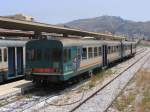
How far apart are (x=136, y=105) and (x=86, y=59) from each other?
8.56m

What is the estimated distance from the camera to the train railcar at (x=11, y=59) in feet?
68.9

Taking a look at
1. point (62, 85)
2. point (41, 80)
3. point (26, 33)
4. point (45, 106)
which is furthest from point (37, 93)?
point (26, 33)

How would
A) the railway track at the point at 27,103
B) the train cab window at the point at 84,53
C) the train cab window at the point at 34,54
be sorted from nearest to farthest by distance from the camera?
1. the railway track at the point at 27,103
2. the train cab window at the point at 34,54
3. the train cab window at the point at 84,53

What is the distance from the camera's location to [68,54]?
64.0 feet

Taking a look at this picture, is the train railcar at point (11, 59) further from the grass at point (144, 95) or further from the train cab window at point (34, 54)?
the grass at point (144, 95)

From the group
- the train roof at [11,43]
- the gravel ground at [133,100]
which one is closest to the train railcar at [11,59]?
the train roof at [11,43]

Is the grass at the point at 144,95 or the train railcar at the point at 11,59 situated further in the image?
the train railcar at the point at 11,59

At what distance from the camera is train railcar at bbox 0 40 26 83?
2100cm

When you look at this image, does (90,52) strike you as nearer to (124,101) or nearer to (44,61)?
(44,61)

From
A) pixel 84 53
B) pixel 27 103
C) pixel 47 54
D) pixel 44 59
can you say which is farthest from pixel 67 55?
pixel 27 103

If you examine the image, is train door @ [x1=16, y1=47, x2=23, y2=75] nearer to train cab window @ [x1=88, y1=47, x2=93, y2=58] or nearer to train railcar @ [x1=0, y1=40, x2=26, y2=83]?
train railcar @ [x1=0, y1=40, x2=26, y2=83]

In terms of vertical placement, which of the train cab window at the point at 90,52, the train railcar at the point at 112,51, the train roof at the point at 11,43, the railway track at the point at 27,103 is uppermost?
the train roof at the point at 11,43

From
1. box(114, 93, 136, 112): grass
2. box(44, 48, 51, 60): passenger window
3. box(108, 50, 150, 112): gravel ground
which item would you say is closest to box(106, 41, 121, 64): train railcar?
box(108, 50, 150, 112): gravel ground

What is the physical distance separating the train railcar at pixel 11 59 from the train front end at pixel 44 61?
1.87 m
